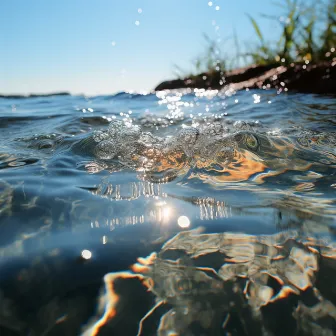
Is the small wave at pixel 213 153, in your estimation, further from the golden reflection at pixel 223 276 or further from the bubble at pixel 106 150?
Answer: the golden reflection at pixel 223 276

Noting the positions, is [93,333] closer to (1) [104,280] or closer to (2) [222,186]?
(1) [104,280]

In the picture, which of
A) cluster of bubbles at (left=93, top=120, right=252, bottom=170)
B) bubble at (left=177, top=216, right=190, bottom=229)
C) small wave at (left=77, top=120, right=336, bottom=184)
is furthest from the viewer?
cluster of bubbles at (left=93, top=120, right=252, bottom=170)

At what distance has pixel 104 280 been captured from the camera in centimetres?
92

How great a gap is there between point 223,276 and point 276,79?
16.5 feet

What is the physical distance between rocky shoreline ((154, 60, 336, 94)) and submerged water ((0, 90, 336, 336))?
277 cm

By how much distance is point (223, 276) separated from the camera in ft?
Result: 3.08

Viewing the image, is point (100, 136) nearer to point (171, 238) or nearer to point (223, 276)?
point (171, 238)

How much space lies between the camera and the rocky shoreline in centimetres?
471

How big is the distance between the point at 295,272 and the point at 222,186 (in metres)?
0.72

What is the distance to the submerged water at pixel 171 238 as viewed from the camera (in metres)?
0.81

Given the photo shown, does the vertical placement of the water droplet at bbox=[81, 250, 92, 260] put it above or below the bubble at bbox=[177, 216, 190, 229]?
above

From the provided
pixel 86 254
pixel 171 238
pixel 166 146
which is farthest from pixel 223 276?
pixel 166 146

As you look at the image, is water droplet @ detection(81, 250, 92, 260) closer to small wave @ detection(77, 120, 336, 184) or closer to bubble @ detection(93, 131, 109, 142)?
small wave @ detection(77, 120, 336, 184)

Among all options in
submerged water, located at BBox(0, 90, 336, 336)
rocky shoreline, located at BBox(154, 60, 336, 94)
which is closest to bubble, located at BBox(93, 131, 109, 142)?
submerged water, located at BBox(0, 90, 336, 336)
